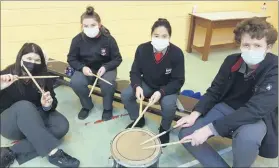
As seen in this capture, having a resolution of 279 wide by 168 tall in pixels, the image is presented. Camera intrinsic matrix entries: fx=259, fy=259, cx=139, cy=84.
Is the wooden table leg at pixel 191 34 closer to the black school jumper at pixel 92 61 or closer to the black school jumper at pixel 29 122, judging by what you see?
the black school jumper at pixel 92 61

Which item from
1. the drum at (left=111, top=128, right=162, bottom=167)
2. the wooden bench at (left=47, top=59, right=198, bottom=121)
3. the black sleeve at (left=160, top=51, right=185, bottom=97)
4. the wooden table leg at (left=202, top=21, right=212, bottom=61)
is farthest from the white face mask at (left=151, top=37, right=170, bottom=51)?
the wooden table leg at (left=202, top=21, right=212, bottom=61)

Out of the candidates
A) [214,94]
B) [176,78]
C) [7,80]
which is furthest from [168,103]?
[7,80]

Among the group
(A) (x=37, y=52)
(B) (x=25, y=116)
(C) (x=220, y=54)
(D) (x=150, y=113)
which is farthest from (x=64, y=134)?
(C) (x=220, y=54)

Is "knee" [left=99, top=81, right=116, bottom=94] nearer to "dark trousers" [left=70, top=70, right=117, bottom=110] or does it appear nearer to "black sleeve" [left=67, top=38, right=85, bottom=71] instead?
"dark trousers" [left=70, top=70, right=117, bottom=110]

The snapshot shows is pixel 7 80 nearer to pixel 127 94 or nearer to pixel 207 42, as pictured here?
pixel 127 94

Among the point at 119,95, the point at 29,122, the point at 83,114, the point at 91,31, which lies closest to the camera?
the point at 29,122

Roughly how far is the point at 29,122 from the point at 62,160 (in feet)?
1.04

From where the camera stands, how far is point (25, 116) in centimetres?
153

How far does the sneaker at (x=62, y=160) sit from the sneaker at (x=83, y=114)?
1.71 feet

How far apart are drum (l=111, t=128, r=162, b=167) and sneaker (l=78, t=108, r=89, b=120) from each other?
88 cm

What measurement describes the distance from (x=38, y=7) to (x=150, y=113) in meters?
1.72

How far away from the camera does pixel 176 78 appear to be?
1.86 m

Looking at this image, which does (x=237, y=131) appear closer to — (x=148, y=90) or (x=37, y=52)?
(x=148, y=90)

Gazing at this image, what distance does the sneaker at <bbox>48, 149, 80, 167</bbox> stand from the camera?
1623 millimetres
